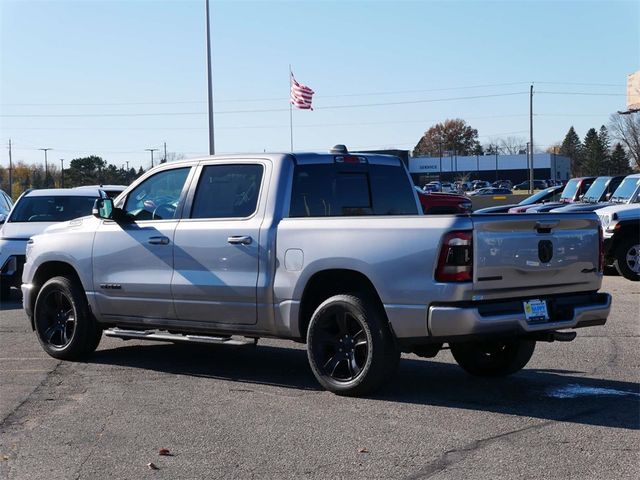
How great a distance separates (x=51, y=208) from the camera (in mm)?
14852

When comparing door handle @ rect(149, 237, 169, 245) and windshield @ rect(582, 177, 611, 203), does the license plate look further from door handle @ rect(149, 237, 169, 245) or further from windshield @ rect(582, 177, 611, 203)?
windshield @ rect(582, 177, 611, 203)

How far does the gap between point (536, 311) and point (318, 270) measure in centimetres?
175

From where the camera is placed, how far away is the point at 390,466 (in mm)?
5191

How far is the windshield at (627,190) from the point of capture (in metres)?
17.8

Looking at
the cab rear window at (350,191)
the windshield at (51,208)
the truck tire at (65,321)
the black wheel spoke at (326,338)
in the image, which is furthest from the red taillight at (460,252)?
the windshield at (51,208)

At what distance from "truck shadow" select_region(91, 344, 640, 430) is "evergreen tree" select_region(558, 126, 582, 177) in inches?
5396

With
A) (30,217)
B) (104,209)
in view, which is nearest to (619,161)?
(30,217)

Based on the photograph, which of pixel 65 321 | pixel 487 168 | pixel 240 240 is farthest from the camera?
pixel 487 168

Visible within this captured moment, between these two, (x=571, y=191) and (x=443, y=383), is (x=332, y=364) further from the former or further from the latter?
(x=571, y=191)

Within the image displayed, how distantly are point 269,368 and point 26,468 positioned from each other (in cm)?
331

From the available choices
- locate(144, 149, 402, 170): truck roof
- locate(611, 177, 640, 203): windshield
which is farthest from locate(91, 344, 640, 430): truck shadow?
locate(611, 177, 640, 203): windshield

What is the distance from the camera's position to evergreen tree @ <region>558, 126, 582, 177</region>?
141250 mm

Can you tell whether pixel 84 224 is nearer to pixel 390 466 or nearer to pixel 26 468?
pixel 26 468

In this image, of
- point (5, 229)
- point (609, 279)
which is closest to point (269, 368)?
point (5, 229)
